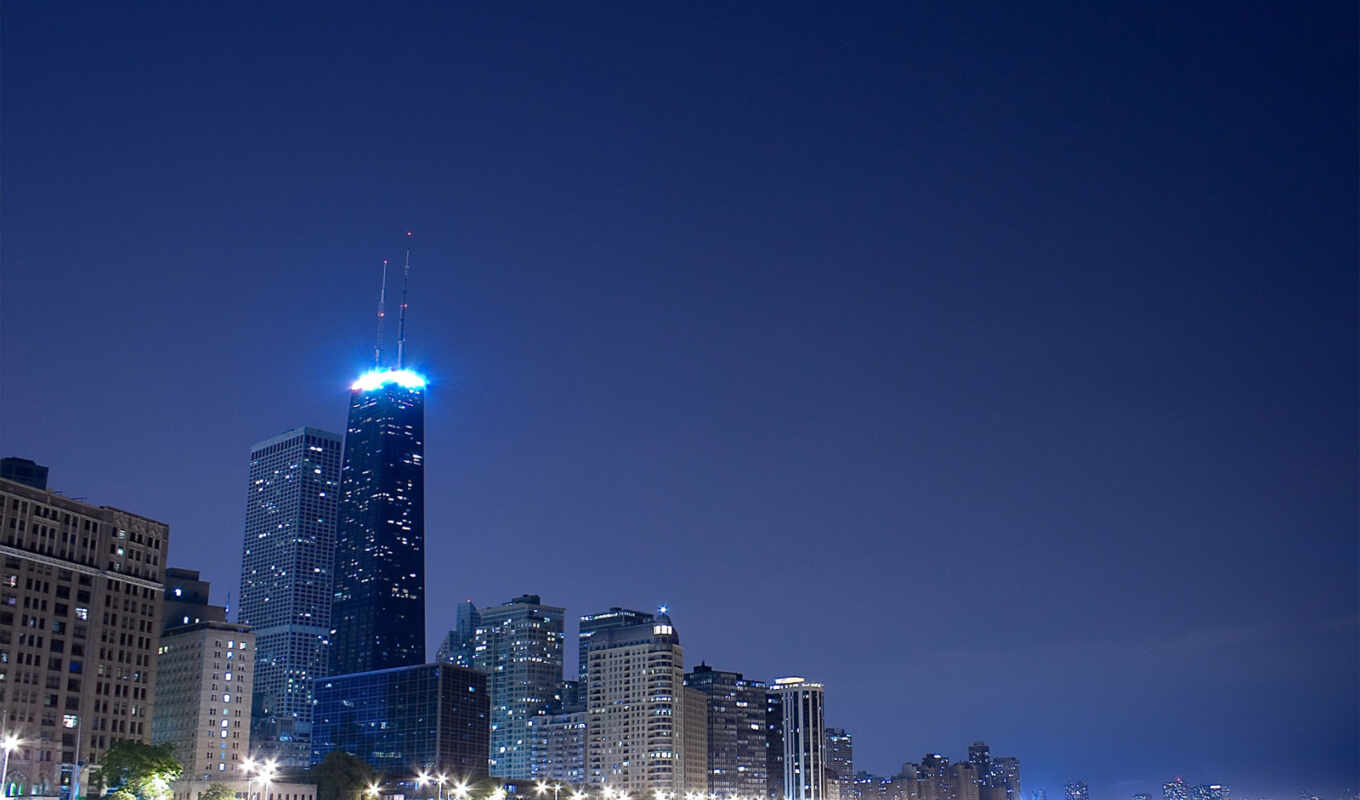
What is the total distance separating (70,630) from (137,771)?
32237 mm

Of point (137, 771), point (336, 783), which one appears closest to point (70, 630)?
point (137, 771)

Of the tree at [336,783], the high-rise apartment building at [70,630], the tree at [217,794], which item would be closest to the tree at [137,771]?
the high-rise apartment building at [70,630]

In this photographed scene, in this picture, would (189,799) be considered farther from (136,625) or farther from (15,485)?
(15,485)

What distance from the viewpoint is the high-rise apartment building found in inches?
6412

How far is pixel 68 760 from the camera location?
168 meters

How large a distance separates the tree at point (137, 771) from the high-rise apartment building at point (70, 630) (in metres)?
9.24

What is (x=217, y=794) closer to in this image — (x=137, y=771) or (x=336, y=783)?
(x=137, y=771)

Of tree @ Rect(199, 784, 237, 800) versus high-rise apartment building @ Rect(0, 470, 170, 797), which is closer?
tree @ Rect(199, 784, 237, 800)

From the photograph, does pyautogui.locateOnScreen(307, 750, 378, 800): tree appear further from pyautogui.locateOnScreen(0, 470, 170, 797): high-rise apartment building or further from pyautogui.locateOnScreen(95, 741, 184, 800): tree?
pyautogui.locateOnScreen(95, 741, 184, 800): tree

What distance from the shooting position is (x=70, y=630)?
171 metres

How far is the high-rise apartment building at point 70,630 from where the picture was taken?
163 metres

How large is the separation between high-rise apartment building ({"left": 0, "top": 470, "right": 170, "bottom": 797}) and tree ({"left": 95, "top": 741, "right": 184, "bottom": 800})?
9.24m

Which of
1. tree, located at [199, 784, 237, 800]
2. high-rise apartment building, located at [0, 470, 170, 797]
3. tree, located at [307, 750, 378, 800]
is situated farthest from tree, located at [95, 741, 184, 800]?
tree, located at [307, 750, 378, 800]

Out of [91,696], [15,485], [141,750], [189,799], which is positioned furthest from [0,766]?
[189,799]
